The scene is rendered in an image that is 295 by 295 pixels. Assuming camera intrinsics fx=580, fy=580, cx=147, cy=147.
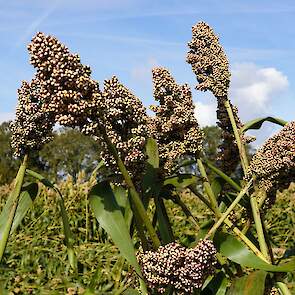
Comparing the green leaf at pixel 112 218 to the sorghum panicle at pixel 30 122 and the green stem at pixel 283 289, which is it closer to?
the sorghum panicle at pixel 30 122

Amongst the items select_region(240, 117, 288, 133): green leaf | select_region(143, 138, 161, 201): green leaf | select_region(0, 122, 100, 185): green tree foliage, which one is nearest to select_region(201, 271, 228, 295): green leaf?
select_region(143, 138, 161, 201): green leaf

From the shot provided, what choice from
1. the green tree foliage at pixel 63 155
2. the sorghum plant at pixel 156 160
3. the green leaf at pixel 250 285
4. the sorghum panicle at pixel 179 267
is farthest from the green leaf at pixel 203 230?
the green tree foliage at pixel 63 155

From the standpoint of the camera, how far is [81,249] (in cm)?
398

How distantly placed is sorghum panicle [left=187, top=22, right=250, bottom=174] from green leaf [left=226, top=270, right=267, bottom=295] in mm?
374

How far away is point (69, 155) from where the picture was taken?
3578 cm

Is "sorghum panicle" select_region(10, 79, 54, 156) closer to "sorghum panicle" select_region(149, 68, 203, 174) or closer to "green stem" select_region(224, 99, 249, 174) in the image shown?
"sorghum panicle" select_region(149, 68, 203, 174)

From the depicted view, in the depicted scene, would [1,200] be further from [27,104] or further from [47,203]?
[27,104]

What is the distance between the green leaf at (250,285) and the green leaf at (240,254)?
32 millimetres

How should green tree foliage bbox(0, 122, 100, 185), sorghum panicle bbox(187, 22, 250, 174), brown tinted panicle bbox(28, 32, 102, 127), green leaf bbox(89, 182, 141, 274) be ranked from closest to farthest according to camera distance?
brown tinted panicle bbox(28, 32, 102, 127) < green leaf bbox(89, 182, 141, 274) < sorghum panicle bbox(187, 22, 250, 174) < green tree foliage bbox(0, 122, 100, 185)

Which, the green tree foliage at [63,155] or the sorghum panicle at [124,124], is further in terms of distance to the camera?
the green tree foliage at [63,155]

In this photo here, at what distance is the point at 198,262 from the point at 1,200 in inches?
165

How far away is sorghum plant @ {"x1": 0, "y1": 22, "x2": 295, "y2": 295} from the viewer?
0.83 m

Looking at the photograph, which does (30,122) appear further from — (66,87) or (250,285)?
(250,285)

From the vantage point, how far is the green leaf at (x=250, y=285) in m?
0.98
